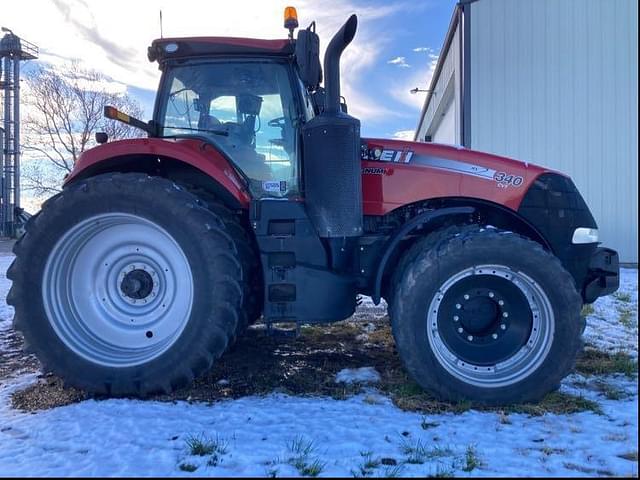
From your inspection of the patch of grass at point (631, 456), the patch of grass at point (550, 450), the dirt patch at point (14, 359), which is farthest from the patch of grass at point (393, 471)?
the dirt patch at point (14, 359)

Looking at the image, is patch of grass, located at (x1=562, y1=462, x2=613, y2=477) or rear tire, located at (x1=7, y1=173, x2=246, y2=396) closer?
patch of grass, located at (x1=562, y1=462, x2=613, y2=477)

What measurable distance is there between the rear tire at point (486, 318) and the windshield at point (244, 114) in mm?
1245

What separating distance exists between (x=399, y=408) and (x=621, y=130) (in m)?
9.53

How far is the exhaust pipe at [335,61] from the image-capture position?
3.36m

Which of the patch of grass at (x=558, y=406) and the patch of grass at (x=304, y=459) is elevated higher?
the patch of grass at (x=558, y=406)

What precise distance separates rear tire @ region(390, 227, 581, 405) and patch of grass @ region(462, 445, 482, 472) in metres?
0.66

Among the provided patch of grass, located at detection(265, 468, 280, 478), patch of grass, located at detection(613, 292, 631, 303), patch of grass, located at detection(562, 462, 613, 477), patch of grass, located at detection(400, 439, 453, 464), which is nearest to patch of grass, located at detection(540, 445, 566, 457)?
patch of grass, located at detection(562, 462, 613, 477)

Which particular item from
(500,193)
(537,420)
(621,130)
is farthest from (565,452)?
(621,130)

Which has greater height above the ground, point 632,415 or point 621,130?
point 621,130

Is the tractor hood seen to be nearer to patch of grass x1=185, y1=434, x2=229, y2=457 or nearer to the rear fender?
the rear fender

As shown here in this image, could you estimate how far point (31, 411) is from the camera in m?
3.15

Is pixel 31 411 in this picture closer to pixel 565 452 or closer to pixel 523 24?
pixel 565 452

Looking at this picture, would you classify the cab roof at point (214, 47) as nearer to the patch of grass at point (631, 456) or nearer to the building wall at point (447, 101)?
the patch of grass at point (631, 456)

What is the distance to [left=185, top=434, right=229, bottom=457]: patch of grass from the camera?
2.56 meters
